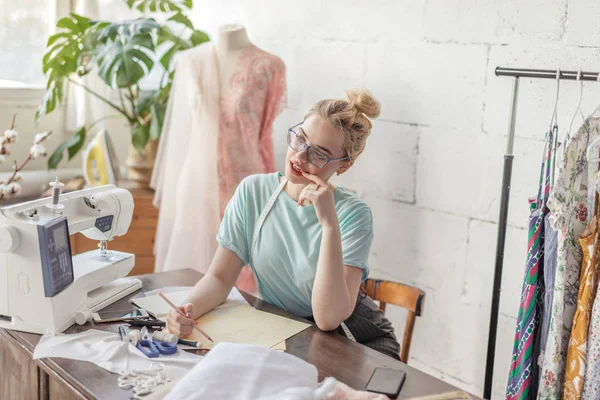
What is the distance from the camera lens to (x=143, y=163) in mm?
3352

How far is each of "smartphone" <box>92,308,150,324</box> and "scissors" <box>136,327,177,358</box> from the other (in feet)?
0.48

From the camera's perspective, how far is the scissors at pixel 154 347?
4.95ft

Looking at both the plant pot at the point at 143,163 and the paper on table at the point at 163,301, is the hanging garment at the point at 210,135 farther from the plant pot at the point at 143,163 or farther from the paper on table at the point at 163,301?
the paper on table at the point at 163,301

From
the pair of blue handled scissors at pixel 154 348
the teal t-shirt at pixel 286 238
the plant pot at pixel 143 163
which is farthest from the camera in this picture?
the plant pot at pixel 143 163

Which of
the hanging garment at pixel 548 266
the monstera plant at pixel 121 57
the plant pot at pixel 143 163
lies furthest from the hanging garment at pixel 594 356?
the plant pot at pixel 143 163

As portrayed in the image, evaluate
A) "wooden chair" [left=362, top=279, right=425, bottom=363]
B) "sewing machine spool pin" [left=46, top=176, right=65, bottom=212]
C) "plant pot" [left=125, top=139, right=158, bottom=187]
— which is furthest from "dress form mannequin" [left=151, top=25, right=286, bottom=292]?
"sewing machine spool pin" [left=46, top=176, right=65, bottom=212]

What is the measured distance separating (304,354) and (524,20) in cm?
132

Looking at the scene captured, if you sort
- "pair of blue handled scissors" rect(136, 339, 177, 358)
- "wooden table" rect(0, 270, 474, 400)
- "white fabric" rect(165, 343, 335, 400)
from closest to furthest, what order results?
"white fabric" rect(165, 343, 335, 400), "wooden table" rect(0, 270, 474, 400), "pair of blue handled scissors" rect(136, 339, 177, 358)

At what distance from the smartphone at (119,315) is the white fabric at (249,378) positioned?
0.44 metres

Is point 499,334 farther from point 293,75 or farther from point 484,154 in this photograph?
point 293,75

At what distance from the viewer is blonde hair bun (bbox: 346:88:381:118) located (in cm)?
182

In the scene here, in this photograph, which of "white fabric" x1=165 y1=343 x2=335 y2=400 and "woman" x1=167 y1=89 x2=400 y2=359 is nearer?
"white fabric" x1=165 y1=343 x2=335 y2=400

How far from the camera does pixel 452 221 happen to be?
252cm

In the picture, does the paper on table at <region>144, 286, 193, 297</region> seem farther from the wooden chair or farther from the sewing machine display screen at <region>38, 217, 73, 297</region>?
the wooden chair
